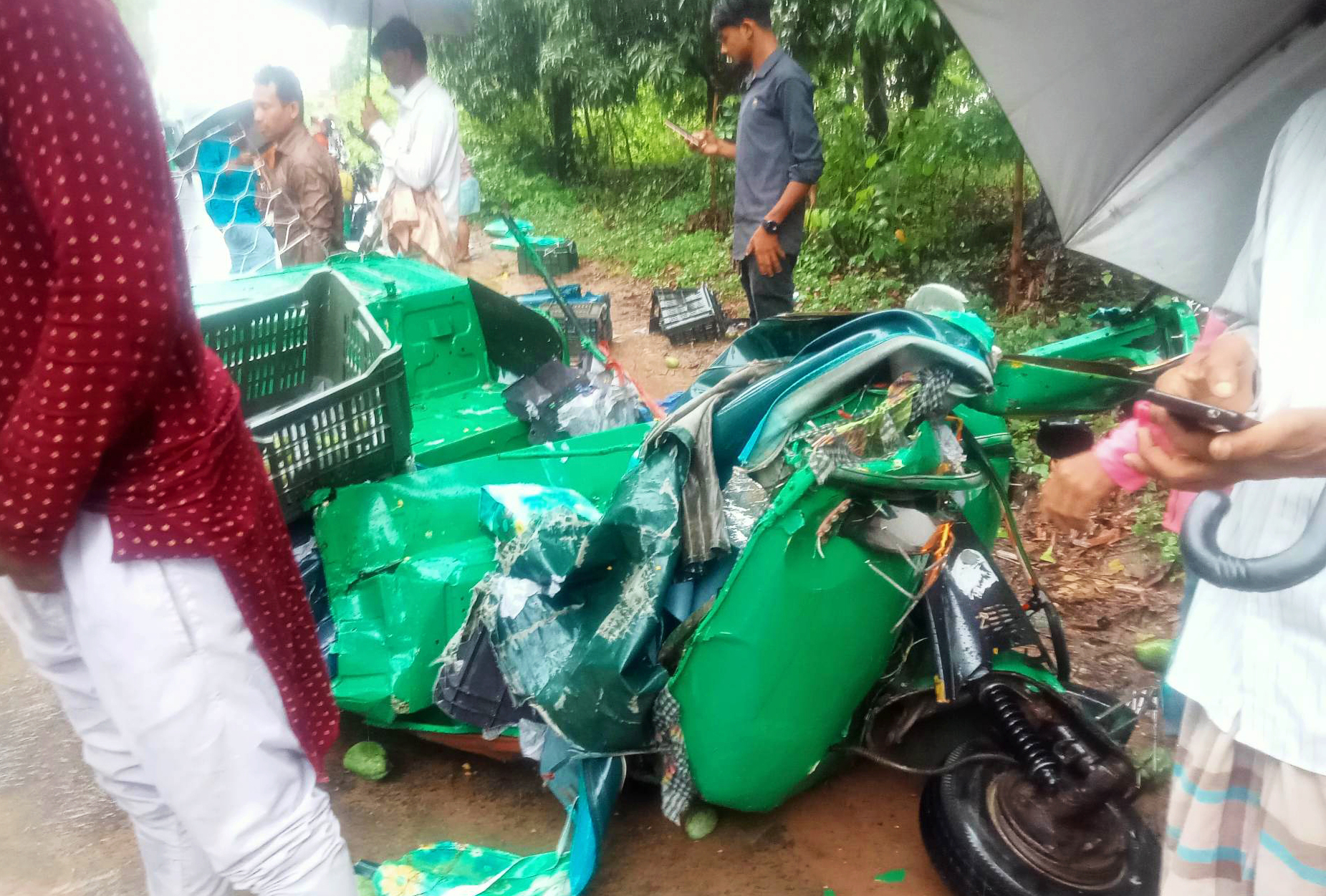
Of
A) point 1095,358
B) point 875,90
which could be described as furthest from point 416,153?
point 875,90

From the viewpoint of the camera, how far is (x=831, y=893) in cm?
204

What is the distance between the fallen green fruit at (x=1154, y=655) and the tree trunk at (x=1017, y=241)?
10.3 ft

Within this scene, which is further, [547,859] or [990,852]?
[547,859]

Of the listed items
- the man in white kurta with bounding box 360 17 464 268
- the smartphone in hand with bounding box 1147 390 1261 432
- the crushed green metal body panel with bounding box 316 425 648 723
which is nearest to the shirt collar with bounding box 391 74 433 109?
the man in white kurta with bounding box 360 17 464 268

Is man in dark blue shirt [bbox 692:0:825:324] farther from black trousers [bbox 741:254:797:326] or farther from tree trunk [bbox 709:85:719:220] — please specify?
tree trunk [bbox 709:85:719:220]

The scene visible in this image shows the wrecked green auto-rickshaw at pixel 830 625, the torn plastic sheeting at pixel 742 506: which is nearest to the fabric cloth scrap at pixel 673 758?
the wrecked green auto-rickshaw at pixel 830 625

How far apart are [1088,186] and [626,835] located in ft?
6.07

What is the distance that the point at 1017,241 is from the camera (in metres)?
5.33

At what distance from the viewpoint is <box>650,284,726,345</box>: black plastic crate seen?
605cm

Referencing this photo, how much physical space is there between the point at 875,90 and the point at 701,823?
6.81 meters

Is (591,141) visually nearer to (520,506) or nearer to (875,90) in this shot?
(875,90)

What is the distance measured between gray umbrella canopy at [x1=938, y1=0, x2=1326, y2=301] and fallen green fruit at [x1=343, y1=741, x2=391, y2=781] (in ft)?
7.27

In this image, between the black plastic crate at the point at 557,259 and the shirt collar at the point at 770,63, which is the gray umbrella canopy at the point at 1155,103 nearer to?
the shirt collar at the point at 770,63

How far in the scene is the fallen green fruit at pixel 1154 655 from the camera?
2668 mm
